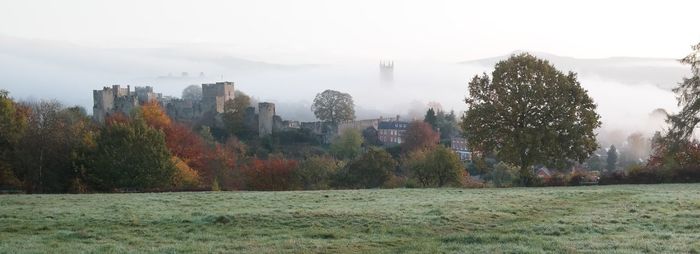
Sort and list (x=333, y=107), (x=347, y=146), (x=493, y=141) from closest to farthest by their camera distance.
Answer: (x=493, y=141), (x=347, y=146), (x=333, y=107)

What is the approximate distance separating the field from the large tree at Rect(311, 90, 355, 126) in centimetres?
9620

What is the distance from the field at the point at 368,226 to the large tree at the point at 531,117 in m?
13.2

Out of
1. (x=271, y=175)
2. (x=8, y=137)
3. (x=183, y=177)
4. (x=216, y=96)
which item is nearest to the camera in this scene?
(x=8, y=137)

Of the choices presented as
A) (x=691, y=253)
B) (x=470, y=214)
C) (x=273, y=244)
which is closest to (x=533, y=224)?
(x=470, y=214)

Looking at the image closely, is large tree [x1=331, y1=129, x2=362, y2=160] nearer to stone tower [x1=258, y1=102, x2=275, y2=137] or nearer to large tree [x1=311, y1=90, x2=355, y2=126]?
stone tower [x1=258, y1=102, x2=275, y2=137]

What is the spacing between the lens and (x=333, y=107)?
120375mm

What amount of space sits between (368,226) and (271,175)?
146ft

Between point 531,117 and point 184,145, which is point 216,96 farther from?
point 531,117

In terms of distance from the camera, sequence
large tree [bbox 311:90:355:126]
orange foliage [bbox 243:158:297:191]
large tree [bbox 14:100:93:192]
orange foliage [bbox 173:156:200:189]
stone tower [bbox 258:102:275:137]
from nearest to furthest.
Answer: large tree [bbox 14:100:93:192] → orange foliage [bbox 173:156:200:189] → orange foliage [bbox 243:158:297:191] → stone tower [bbox 258:102:275:137] → large tree [bbox 311:90:355:126]

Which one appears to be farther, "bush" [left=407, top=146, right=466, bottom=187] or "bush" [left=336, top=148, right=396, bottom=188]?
"bush" [left=336, top=148, right=396, bottom=188]

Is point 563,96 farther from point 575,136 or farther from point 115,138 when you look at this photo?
point 115,138

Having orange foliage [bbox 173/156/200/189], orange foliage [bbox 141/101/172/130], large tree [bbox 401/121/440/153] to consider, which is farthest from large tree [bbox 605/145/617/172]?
orange foliage [bbox 173/156/200/189]

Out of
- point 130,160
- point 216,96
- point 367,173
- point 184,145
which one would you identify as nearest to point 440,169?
point 367,173

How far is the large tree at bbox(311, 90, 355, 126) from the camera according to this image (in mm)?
118875
